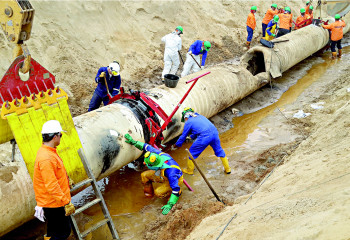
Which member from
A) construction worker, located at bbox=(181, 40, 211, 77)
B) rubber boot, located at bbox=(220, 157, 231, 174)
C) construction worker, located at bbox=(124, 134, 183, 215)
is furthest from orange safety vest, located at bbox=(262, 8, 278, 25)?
construction worker, located at bbox=(124, 134, 183, 215)

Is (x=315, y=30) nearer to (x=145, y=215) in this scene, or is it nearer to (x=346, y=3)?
(x=346, y=3)

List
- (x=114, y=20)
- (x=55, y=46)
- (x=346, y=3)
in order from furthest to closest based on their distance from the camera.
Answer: (x=346, y=3), (x=114, y=20), (x=55, y=46)

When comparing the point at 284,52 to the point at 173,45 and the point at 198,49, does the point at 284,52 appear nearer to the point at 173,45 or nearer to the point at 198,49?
the point at 198,49

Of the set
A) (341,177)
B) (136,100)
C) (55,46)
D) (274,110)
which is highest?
(55,46)

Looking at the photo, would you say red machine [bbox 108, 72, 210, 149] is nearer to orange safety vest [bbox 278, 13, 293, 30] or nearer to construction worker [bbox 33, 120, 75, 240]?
construction worker [bbox 33, 120, 75, 240]

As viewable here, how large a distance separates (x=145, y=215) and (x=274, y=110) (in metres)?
4.85

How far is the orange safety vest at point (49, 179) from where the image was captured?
3221 millimetres

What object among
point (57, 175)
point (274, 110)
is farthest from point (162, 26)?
point (57, 175)

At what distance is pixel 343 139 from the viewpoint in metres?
4.76

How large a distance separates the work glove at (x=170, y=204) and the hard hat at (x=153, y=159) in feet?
1.74

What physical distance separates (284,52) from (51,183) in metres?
8.09

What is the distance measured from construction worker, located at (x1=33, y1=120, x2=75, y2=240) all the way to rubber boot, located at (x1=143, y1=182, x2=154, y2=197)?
1787 millimetres

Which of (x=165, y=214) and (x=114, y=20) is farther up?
(x=114, y=20)

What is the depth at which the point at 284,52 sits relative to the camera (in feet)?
30.9
